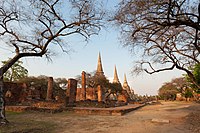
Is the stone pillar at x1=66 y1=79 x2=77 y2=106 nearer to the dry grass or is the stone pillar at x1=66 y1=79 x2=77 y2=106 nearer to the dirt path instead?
the dirt path

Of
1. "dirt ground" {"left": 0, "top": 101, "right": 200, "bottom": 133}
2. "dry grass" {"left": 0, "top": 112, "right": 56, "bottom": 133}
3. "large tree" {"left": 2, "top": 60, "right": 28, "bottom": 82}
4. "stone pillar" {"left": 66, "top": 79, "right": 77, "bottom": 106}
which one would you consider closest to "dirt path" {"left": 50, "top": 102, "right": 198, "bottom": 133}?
"dirt ground" {"left": 0, "top": 101, "right": 200, "bottom": 133}

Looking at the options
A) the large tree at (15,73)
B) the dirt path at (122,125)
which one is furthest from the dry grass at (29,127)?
the large tree at (15,73)

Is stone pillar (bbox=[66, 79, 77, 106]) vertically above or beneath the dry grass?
above

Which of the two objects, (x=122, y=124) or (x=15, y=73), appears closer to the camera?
(x=122, y=124)

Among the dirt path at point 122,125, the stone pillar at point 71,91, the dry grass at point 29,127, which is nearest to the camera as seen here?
the dry grass at point 29,127

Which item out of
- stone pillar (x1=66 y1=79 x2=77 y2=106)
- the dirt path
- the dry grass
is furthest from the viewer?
stone pillar (x1=66 y1=79 x2=77 y2=106)

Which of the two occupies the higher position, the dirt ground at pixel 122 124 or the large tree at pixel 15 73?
the large tree at pixel 15 73

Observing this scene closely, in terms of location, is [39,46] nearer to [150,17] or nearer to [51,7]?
[51,7]

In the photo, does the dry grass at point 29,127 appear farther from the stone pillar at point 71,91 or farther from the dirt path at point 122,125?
the stone pillar at point 71,91

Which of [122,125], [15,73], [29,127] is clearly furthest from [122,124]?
[15,73]

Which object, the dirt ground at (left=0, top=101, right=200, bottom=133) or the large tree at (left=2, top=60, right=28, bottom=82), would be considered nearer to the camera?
the dirt ground at (left=0, top=101, right=200, bottom=133)

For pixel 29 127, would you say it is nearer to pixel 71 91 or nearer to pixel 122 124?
pixel 122 124

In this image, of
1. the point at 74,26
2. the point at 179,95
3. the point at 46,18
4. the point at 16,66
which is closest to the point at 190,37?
the point at 74,26

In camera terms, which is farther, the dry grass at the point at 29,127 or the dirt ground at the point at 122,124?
the dirt ground at the point at 122,124
